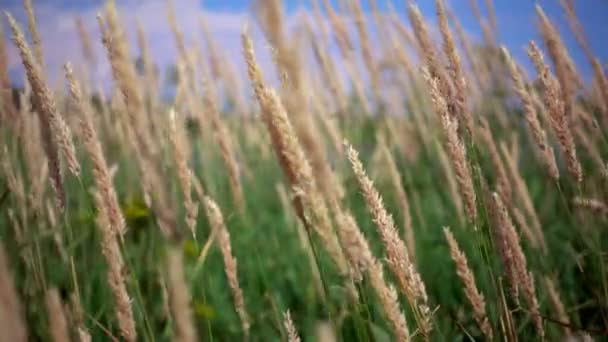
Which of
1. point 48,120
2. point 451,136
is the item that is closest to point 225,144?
point 48,120

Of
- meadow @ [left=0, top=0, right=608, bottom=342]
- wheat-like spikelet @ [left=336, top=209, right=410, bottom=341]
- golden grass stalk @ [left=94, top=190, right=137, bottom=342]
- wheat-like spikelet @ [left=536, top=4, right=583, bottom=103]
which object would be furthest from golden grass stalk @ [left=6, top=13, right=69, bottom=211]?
wheat-like spikelet @ [left=536, top=4, right=583, bottom=103]

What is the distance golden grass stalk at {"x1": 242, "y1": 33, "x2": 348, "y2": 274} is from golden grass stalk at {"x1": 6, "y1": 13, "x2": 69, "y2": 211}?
0.86 ft

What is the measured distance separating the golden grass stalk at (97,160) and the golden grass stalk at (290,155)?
203mm

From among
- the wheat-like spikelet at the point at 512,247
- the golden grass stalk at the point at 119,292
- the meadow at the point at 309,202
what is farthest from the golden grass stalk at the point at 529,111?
the golden grass stalk at the point at 119,292

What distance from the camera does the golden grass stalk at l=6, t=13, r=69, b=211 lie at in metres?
0.58

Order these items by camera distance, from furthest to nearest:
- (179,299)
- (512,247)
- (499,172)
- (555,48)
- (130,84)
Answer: (555,48)
(499,172)
(512,247)
(130,84)
(179,299)

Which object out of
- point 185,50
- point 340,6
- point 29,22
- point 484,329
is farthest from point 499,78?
point 29,22

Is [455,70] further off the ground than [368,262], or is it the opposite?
[455,70]

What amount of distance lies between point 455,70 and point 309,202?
0.37 m

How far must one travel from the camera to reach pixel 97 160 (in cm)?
56

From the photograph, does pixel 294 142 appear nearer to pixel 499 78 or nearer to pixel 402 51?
pixel 402 51

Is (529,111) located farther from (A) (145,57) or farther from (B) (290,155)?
(A) (145,57)

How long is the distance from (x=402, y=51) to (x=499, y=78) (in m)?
0.52

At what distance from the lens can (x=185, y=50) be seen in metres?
1.49
